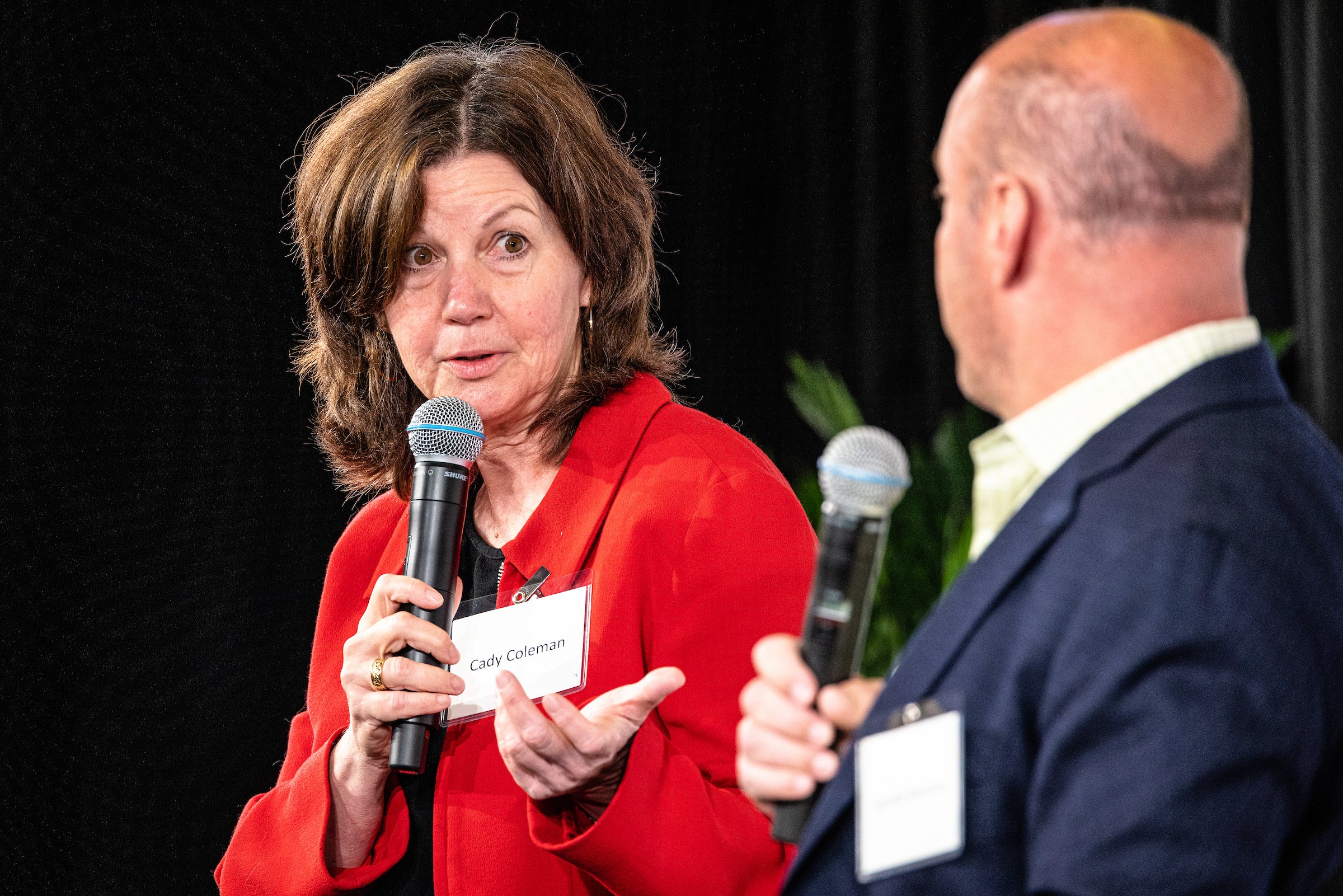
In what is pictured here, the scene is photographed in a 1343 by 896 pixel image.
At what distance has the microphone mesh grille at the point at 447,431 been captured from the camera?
1431 mm

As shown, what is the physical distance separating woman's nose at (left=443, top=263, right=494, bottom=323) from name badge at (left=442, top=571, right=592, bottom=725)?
41cm

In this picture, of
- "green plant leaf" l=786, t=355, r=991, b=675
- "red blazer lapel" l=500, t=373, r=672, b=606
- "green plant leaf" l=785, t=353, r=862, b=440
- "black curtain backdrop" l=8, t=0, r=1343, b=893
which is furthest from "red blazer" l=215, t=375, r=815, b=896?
"green plant leaf" l=785, t=353, r=862, b=440

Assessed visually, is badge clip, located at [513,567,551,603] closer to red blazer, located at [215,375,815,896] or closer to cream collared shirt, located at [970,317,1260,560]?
red blazer, located at [215,375,815,896]

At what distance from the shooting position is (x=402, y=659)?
1.36m

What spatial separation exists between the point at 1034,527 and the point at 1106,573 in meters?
0.08

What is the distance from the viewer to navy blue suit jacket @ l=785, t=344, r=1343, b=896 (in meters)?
0.75

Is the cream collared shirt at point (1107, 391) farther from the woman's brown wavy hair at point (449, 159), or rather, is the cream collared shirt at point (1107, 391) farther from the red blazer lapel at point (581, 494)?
the woman's brown wavy hair at point (449, 159)

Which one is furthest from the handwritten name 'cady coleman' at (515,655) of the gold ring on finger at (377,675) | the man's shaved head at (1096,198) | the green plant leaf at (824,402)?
the green plant leaf at (824,402)

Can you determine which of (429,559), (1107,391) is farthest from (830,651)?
(429,559)

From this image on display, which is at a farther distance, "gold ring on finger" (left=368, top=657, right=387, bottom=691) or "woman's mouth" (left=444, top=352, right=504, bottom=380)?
"woman's mouth" (left=444, top=352, right=504, bottom=380)

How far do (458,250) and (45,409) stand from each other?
1.27 meters

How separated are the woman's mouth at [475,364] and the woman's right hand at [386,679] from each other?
370mm

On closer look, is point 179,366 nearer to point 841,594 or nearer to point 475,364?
point 475,364

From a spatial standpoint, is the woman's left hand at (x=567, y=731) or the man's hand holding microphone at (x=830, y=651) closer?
the man's hand holding microphone at (x=830, y=651)
